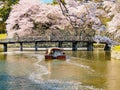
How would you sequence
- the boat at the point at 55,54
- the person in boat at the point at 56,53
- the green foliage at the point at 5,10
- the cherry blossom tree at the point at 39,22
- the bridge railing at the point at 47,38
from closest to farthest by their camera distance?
the boat at the point at 55,54 < the person in boat at the point at 56,53 < the bridge railing at the point at 47,38 < the cherry blossom tree at the point at 39,22 < the green foliage at the point at 5,10

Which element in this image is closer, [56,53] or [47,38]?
[56,53]

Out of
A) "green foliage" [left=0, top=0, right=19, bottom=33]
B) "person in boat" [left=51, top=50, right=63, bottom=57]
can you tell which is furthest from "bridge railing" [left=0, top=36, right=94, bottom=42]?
"green foliage" [left=0, top=0, right=19, bottom=33]

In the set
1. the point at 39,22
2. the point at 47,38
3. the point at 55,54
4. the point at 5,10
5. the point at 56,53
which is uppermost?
the point at 5,10

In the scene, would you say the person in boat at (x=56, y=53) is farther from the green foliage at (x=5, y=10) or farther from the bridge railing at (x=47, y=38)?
the green foliage at (x=5, y=10)

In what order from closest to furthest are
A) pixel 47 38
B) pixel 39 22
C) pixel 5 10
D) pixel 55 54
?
pixel 55 54 → pixel 47 38 → pixel 39 22 → pixel 5 10

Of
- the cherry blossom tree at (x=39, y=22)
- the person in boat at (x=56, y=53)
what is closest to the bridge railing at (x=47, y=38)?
the cherry blossom tree at (x=39, y=22)

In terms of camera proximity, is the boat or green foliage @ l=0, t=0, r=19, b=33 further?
green foliage @ l=0, t=0, r=19, b=33

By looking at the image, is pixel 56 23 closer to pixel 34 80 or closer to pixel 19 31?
pixel 19 31

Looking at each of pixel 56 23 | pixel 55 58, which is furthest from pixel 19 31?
pixel 55 58

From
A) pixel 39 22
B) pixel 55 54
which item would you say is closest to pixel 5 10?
pixel 39 22

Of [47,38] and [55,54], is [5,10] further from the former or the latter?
[55,54]

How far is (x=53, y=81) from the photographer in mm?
24484

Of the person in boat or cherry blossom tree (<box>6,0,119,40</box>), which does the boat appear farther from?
cherry blossom tree (<box>6,0,119,40</box>)

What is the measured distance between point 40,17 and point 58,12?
3.76 m
